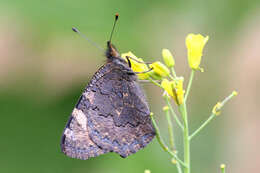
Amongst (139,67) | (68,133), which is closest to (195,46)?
(139,67)

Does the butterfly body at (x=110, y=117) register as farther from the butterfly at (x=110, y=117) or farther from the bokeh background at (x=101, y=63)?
the bokeh background at (x=101, y=63)

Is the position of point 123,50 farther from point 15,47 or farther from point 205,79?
point 15,47

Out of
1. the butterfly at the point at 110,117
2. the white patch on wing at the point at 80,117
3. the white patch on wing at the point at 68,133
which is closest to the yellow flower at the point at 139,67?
the butterfly at the point at 110,117

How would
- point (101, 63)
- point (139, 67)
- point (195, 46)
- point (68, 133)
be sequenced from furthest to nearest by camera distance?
point (101, 63) → point (139, 67) → point (195, 46) → point (68, 133)

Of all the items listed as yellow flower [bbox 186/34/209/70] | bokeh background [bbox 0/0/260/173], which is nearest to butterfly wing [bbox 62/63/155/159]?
yellow flower [bbox 186/34/209/70]

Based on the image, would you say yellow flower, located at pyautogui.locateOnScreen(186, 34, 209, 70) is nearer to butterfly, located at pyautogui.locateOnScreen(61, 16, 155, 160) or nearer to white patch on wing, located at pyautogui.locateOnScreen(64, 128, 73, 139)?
butterfly, located at pyautogui.locateOnScreen(61, 16, 155, 160)

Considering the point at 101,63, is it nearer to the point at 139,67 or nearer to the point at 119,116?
the point at 139,67

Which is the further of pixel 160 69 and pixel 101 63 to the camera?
pixel 101 63
